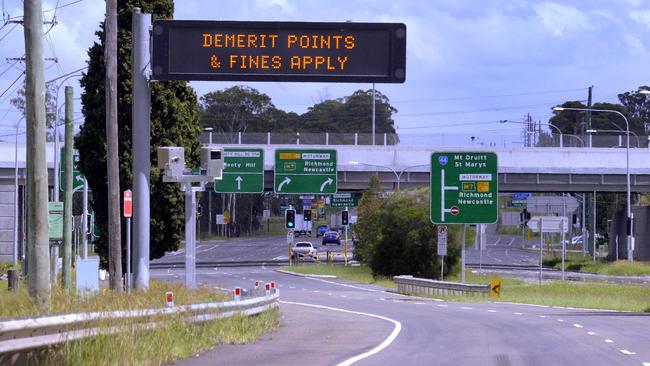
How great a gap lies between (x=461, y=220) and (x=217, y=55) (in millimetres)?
23797

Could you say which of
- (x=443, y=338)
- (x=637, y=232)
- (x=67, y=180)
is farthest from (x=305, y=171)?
(x=637, y=232)

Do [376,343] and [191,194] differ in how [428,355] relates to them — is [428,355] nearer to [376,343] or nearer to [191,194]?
[376,343]

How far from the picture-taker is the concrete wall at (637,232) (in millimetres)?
74188

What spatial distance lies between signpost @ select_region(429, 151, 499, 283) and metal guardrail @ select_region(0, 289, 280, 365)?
81.3 feet

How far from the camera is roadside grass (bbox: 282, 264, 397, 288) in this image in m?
55.9

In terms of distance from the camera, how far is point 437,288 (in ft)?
136

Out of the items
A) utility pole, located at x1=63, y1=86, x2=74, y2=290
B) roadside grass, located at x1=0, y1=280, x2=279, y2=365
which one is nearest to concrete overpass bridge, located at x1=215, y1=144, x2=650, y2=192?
utility pole, located at x1=63, y1=86, x2=74, y2=290

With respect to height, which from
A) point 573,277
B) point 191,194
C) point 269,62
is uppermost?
point 269,62

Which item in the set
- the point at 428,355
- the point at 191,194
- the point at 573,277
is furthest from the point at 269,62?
the point at 573,277

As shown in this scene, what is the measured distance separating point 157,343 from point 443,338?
6949 millimetres

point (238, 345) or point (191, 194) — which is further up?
point (191, 194)

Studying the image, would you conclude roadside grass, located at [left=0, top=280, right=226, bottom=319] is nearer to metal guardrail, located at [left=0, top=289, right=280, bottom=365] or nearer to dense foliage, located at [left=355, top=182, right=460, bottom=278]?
metal guardrail, located at [left=0, top=289, right=280, bottom=365]

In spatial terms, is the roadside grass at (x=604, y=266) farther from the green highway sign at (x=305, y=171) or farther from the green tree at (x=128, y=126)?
the green tree at (x=128, y=126)

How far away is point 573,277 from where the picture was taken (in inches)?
2338
